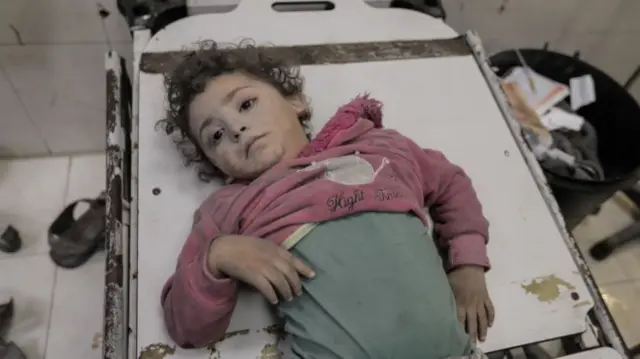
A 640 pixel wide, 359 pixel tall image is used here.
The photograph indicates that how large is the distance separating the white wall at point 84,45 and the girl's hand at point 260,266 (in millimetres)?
609

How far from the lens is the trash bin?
1.25 metres

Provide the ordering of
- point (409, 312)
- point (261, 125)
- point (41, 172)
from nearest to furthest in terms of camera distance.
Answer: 1. point (409, 312)
2. point (261, 125)
3. point (41, 172)

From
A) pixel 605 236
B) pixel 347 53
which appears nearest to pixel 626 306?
pixel 605 236

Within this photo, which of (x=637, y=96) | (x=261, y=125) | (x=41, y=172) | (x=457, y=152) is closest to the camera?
(x=261, y=125)

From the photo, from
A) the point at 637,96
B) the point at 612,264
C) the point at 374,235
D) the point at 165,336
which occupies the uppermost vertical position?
the point at 374,235

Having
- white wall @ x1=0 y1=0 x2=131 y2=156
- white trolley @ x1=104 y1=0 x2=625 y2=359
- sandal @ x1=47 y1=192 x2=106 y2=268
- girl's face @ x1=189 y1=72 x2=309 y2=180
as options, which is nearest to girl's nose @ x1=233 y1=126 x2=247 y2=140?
girl's face @ x1=189 y1=72 x2=309 y2=180

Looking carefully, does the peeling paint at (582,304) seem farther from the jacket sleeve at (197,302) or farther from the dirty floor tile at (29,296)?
the dirty floor tile at (29,296)

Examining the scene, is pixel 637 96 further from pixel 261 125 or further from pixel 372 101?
pixel 261 125

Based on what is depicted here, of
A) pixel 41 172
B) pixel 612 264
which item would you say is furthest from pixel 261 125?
pixel 612 264

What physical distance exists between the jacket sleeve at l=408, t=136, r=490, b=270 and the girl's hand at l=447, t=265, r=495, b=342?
1 centimetres

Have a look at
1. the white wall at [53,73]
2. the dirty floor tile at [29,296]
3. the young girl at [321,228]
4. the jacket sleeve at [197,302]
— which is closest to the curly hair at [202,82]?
the young girl at [321,228]

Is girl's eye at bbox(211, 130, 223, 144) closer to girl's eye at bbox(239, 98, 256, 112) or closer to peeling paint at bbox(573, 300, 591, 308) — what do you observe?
girl's eye at bbox(239, 98, 256, 112)

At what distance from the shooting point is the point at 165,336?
0.72 meters

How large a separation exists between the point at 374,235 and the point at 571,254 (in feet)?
1.02
